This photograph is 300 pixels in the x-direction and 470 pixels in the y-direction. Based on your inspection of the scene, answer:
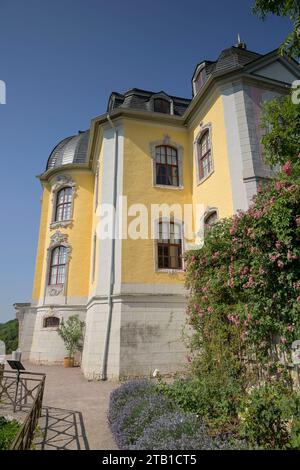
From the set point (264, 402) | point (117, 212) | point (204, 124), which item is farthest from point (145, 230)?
point (264, 402)

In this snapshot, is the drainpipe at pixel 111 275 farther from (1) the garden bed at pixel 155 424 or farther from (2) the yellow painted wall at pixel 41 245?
(2) the yellow painted wall at pixel 41 245

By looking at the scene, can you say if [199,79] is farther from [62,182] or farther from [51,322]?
[51,322]

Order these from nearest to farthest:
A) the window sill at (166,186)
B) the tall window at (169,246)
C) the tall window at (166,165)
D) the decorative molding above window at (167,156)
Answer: the tall window at (169,246)
the window sill at (166,186)
the decorative molding above window at (167,156)
the tall window at (166,165)

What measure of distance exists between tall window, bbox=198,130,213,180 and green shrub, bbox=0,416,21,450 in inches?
401

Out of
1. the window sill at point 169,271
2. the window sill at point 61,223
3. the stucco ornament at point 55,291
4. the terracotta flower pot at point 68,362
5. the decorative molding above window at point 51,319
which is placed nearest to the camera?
the window sill at point 169,271

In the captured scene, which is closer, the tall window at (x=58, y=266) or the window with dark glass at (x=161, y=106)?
the window with dark glass at (x=161, y=106)

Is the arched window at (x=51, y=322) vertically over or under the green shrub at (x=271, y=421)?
over

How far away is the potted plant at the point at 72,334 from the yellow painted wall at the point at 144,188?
18.2 ft

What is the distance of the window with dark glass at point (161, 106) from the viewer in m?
14.4

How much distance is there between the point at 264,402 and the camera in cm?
421

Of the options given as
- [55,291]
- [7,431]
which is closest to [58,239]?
[55,291]

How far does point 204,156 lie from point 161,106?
401cm

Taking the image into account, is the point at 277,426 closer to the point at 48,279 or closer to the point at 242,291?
the point at 242,291

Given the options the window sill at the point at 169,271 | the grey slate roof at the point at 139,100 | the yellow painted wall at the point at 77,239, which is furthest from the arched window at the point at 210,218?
the yellow painted wall at the point at 77,239
